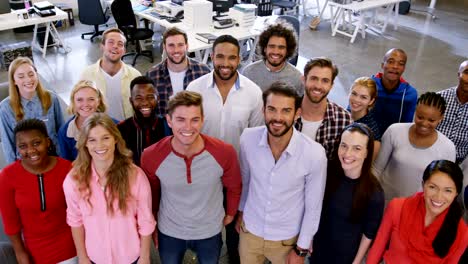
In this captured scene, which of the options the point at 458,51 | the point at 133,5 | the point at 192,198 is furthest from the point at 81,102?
the point at 458,51

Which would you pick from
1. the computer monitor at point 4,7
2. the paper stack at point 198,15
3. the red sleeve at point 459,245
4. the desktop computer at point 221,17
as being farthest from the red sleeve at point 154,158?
the computer monitor at point 4,7

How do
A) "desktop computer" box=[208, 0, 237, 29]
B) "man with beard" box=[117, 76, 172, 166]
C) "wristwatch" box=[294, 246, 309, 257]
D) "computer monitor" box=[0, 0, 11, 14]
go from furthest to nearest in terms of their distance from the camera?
"computer monitor" box=[0, 0, 11, 14] → "desktop computer" box=[208, 0, 237, 29] → "man with beard" box=[117, 76, 172, 166] → "wristwatch" box=[294, 246, 309, 257]

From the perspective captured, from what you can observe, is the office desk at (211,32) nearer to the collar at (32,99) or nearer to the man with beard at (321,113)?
the collar at (32,99)

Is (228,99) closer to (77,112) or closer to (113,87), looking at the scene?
(77,112)

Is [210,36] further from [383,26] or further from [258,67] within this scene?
[383,26]

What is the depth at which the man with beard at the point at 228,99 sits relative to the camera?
2656 millimetres

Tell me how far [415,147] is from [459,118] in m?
0.89

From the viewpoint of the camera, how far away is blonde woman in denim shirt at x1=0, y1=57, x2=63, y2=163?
2.83m

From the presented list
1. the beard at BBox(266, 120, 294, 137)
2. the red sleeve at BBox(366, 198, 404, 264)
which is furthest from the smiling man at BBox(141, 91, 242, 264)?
the red sleeve at BBox(366, 198, 404, 264)

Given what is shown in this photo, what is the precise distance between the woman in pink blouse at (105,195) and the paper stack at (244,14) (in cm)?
421

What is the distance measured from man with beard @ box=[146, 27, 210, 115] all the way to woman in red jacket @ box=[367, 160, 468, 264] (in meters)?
1.87

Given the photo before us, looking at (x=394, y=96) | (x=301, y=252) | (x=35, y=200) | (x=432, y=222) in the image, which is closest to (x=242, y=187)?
(x=301, y=252)

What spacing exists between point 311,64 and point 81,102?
151 cm

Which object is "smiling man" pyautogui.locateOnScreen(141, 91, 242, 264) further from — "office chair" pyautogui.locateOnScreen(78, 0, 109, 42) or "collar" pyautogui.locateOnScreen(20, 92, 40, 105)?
"office chair" pyautogui.locateOnScreen(78, 0, 109, 42)
